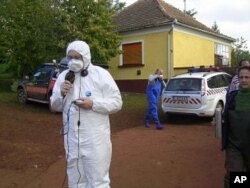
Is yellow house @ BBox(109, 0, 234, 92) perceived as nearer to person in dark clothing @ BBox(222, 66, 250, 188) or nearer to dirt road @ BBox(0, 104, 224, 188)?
dirt road @ BBox(0, 104, 224, 188)

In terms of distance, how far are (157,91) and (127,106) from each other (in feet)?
16.1

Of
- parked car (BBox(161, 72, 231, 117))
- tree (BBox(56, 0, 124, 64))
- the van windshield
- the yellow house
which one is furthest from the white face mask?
the yellow house

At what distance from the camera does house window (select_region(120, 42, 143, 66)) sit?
25889 millimetres

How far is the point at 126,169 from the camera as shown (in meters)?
8.59

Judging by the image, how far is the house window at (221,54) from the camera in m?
29.6

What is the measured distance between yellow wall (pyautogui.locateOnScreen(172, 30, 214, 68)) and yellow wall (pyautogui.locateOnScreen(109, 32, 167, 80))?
0.59 m

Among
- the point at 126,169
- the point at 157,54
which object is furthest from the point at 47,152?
the point at 157,54

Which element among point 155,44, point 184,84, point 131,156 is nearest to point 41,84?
point 184,84

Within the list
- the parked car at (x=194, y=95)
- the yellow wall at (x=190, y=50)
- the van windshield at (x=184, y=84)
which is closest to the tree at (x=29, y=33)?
the van windshield at (x=184, y=84)

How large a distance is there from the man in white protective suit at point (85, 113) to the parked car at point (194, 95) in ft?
32.3

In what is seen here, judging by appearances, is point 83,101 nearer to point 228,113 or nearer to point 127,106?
point 228,113

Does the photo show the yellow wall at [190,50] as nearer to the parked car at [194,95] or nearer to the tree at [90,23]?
the tree at [90,23]

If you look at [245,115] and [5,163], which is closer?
[245,115]

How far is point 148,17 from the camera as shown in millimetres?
25922
